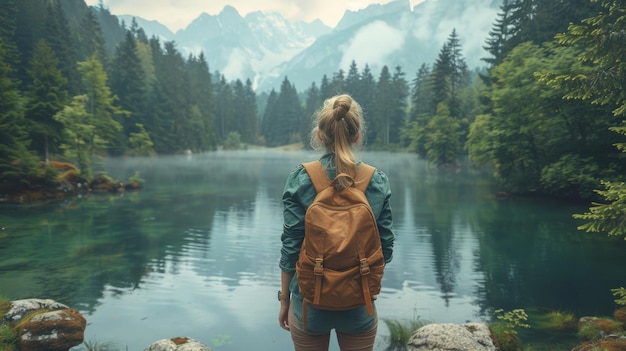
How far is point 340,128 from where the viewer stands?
2924 millimetres

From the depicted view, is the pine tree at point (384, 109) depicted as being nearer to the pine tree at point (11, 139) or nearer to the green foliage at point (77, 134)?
the green foliage at point (77, 134)

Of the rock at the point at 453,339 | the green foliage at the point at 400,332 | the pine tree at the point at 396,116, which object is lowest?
the green foliage at the point at 400,332

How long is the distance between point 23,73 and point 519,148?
4948cm

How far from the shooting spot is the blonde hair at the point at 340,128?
286 centimetres

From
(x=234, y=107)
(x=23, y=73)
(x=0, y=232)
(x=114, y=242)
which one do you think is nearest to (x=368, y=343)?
(x=114, y=242)

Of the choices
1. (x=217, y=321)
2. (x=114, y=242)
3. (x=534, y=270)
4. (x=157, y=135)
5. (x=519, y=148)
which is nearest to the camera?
(x=217, y=321)

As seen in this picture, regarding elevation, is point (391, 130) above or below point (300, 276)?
above

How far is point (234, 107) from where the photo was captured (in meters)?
122

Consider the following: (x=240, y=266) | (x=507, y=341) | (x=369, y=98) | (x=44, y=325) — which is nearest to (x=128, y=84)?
(x=369, y=98)

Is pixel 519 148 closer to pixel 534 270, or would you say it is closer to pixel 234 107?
pixel 534 270

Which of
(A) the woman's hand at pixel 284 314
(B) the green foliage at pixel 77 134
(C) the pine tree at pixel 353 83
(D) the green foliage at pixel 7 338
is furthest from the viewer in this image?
(C) the pine tree at pixel 353 83

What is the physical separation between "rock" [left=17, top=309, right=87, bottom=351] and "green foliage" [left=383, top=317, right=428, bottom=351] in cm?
528

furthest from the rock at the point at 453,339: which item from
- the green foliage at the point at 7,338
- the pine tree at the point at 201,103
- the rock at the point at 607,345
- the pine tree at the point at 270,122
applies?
the pine tree at the point at 270,122

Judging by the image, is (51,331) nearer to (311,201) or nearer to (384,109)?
(311,201)
